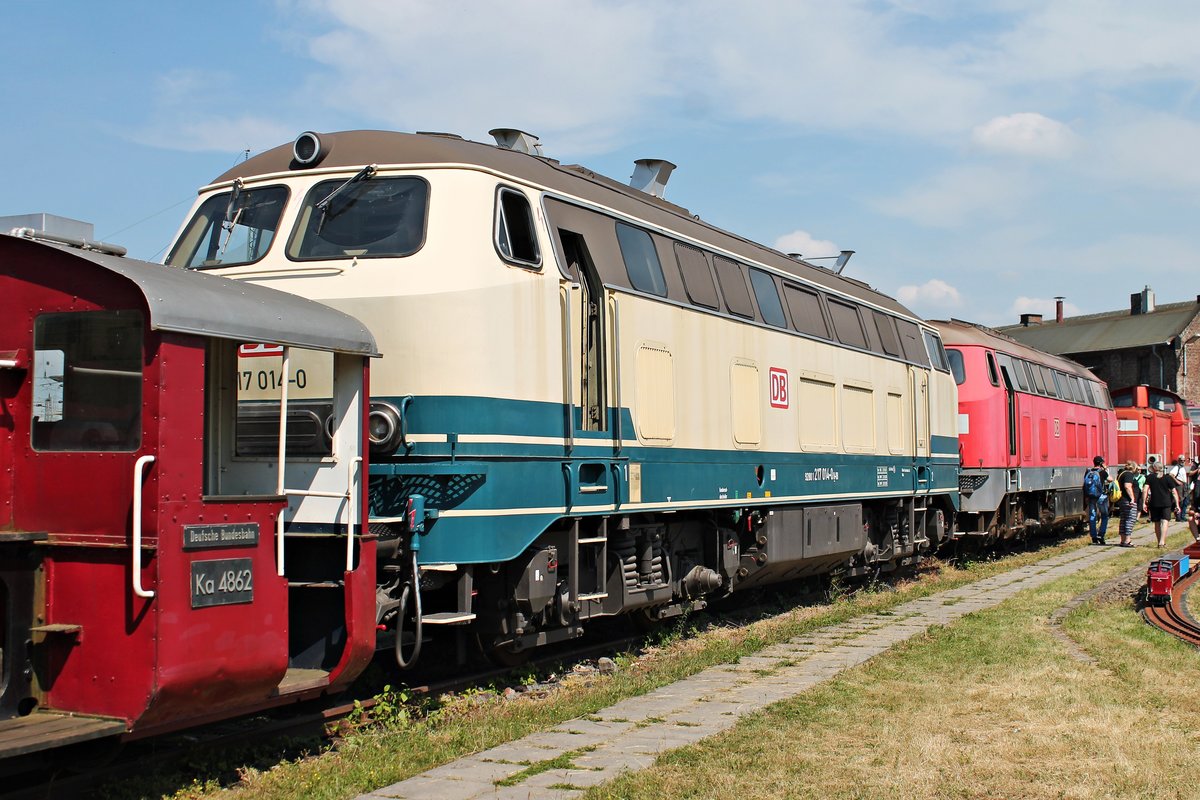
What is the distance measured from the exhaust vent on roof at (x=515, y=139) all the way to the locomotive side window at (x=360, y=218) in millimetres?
2259

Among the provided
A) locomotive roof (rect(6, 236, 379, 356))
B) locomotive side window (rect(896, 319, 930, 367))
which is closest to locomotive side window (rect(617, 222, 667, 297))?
locomotive roof (rect(6, 236, 379, 356))

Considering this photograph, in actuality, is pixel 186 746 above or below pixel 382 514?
below

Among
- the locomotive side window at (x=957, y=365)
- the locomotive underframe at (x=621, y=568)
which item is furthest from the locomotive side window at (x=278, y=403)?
the locomotive side window at (x=957, y=365)

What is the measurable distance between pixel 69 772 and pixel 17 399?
6.51 feet

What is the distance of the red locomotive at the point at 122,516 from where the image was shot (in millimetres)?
5711

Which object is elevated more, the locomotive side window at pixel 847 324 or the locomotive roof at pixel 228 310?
the locomotive side window at pixel 847 324

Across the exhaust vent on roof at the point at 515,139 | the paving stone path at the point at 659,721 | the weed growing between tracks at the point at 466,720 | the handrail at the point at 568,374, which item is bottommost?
the paving stone path at the point at 659,721

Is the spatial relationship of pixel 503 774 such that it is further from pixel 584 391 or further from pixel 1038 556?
pixel 1038 556

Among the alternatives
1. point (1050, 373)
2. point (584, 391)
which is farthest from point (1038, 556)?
point (584, 391)

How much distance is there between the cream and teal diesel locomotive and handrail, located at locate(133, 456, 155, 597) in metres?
1.05

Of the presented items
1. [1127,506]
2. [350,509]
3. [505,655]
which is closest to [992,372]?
[1127,506]

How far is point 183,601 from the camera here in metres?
5.82

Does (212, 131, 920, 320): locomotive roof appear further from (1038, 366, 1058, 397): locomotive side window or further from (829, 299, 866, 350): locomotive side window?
(1038, 366, 1058, 397): locomotive side window

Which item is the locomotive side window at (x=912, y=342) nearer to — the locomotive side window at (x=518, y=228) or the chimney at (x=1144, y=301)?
the locomotive side window at (x=518, y=228)
